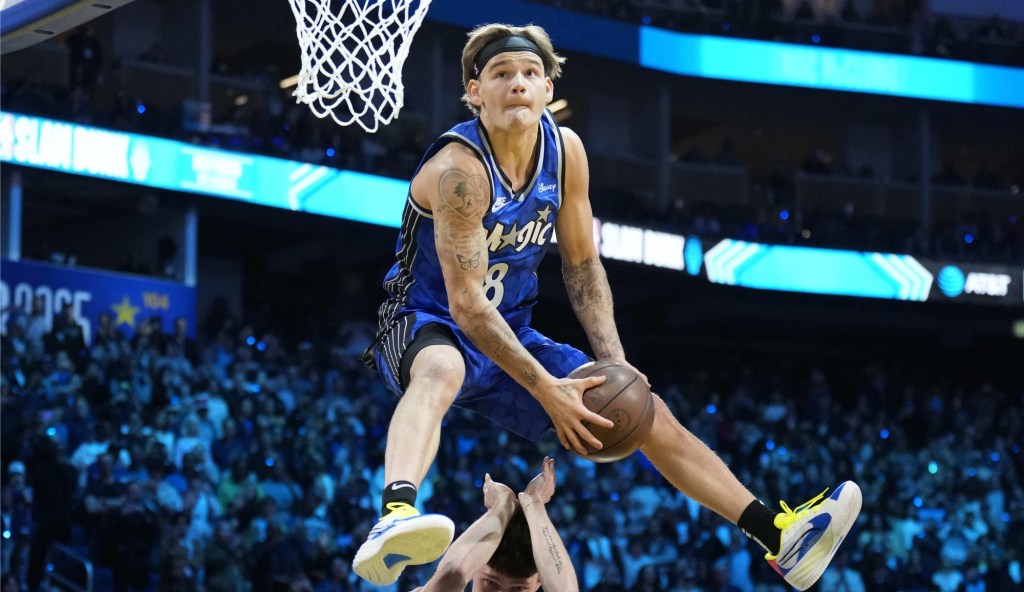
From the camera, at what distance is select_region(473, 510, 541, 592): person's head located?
16.6ft

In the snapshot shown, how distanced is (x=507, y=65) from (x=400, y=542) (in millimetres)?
1669

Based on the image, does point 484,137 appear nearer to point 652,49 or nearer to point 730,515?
point 730,515

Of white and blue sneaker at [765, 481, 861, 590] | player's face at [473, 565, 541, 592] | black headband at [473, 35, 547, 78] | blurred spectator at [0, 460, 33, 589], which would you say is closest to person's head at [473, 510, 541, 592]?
player's face at [473, 565, 541, 592]

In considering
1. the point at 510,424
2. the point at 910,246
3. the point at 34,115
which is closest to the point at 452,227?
the point at 510,424

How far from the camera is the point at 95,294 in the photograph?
1579 cm

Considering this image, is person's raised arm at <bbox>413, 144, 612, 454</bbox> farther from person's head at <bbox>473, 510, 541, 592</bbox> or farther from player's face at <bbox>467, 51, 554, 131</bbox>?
person's head at <bbox>473, 510, 541, 592</bbox>

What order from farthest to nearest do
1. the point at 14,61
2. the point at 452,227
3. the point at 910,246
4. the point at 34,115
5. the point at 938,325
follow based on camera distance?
1. the point at 938,325
2. the point at 910,246
3. the point at 14,61
4. the point at 34,115
5. the point at 452,227

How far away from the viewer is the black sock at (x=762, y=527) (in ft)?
16.6

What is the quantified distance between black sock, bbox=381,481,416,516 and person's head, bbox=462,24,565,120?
1.33m

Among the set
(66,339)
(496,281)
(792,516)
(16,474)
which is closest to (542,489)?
(496,281)

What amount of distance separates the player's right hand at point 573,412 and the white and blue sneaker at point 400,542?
559mm

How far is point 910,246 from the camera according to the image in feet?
68.1

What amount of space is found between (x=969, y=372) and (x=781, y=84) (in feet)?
20.1

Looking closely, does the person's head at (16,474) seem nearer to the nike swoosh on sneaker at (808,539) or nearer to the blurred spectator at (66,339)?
the blurred spectator at (66,339)
